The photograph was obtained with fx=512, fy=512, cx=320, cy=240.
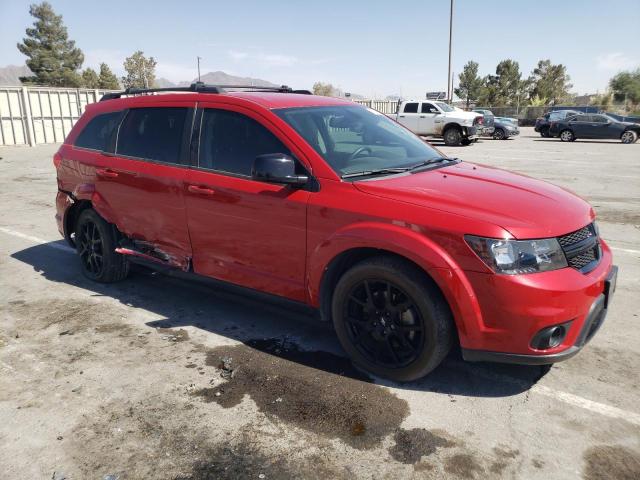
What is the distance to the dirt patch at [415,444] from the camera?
2.61 metres

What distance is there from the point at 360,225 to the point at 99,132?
10.8 feet

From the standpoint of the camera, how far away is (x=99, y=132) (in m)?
5.11

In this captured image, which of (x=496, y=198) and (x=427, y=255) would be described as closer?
(x=427, y=255)

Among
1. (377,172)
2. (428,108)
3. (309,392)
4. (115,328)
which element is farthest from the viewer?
(428,108)

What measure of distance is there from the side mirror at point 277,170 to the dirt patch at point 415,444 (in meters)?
1.67

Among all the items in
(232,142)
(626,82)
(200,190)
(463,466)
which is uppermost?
(626,82)

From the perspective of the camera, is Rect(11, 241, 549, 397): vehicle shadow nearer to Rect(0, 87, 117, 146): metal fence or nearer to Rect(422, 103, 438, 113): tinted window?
Rect(0, 87, 117, 146): metal fence

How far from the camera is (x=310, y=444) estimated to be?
8.90 ft

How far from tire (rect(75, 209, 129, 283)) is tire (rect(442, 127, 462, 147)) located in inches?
795

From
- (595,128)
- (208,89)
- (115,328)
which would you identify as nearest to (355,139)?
(208,89)

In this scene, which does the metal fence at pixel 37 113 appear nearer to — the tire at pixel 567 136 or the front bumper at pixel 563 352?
the tire at pixel 567 136

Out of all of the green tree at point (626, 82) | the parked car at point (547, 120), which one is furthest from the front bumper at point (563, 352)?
the green tree at point (626, 82)

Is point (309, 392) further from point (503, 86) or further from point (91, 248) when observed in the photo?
point (503, 86)

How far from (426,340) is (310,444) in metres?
0.91
